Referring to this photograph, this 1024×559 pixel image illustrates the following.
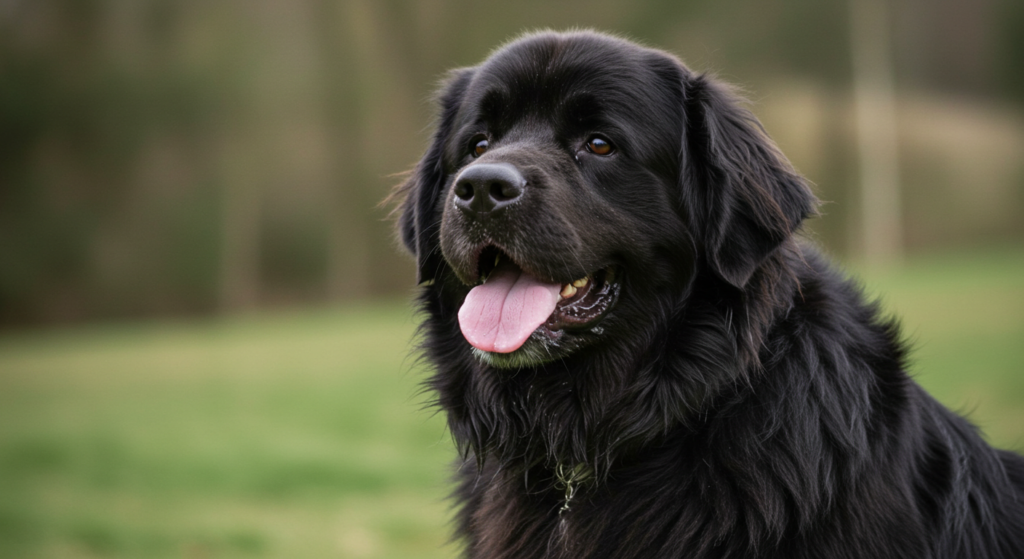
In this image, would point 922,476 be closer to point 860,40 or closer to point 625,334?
point 625,334

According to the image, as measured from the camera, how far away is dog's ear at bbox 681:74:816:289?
3146 millimetres

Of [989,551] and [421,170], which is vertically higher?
[421,170]

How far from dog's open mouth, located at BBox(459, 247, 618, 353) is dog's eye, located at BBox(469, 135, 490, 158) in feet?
1.91

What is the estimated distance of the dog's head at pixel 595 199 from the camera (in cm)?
312

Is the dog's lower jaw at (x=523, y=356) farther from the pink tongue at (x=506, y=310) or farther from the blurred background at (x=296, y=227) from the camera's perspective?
the blurred background at (x=296, y=227)

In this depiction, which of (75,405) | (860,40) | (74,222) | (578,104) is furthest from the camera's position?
(860,40)

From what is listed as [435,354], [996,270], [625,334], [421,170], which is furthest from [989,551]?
[996,270]

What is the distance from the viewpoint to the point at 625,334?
3.22 m

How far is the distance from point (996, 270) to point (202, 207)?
21.9 m

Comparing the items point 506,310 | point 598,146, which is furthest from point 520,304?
point 598,146

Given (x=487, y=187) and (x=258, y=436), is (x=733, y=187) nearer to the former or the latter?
(x=487, y=187)

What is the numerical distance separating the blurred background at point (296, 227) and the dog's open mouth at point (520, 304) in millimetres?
1095

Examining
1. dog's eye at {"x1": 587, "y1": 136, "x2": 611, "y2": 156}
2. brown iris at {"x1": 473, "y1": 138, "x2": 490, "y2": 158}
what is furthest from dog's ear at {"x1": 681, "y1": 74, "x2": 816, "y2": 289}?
brown iris at {"x1": 473, "y1": 138, "x2": 490, "y2": 158}

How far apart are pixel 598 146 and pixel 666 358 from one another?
0.90 meters
